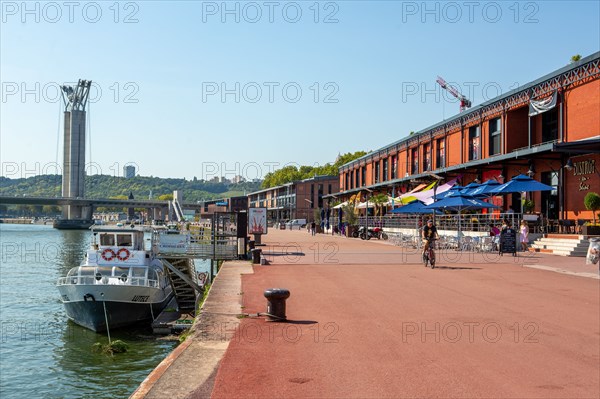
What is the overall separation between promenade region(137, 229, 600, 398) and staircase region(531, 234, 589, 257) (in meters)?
8.44

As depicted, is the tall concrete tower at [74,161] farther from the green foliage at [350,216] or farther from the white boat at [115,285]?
the white boat at [115,285]

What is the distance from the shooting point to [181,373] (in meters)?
8.63

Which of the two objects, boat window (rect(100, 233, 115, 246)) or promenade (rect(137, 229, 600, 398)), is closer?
promenade (rect(137, 229, 600, 398))

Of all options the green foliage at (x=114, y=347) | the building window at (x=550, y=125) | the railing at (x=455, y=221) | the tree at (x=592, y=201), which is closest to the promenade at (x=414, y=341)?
the green foliage at (x=114, y=347)

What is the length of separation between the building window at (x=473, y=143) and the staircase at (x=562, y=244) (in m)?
13.9

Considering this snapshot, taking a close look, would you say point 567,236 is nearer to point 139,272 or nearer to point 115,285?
point 139,272

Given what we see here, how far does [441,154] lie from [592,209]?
77.4 feet

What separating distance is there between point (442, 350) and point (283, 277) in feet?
35.6

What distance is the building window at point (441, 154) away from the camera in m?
51.4

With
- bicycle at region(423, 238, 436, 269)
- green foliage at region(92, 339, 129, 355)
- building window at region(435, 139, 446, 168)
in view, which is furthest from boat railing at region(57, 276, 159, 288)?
building window at region(435, 139, 446, 168)

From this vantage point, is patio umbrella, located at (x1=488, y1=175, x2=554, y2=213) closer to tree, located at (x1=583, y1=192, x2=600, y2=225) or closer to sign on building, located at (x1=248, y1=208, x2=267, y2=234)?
tree, located at (x1=583, y1=192, x2=600, y2=225)

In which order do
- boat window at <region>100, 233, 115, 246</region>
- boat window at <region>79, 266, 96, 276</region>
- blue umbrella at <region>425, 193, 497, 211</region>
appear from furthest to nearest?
blue umbrella at <region>425, 193, 497, 211</region>
boat window at <region>100, 233, 115, 246</region>
boat window at <region>79, 266, 96, 276</region>

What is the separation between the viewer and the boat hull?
21797mm

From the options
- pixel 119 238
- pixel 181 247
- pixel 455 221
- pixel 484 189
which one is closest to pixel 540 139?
pixel 484 189
